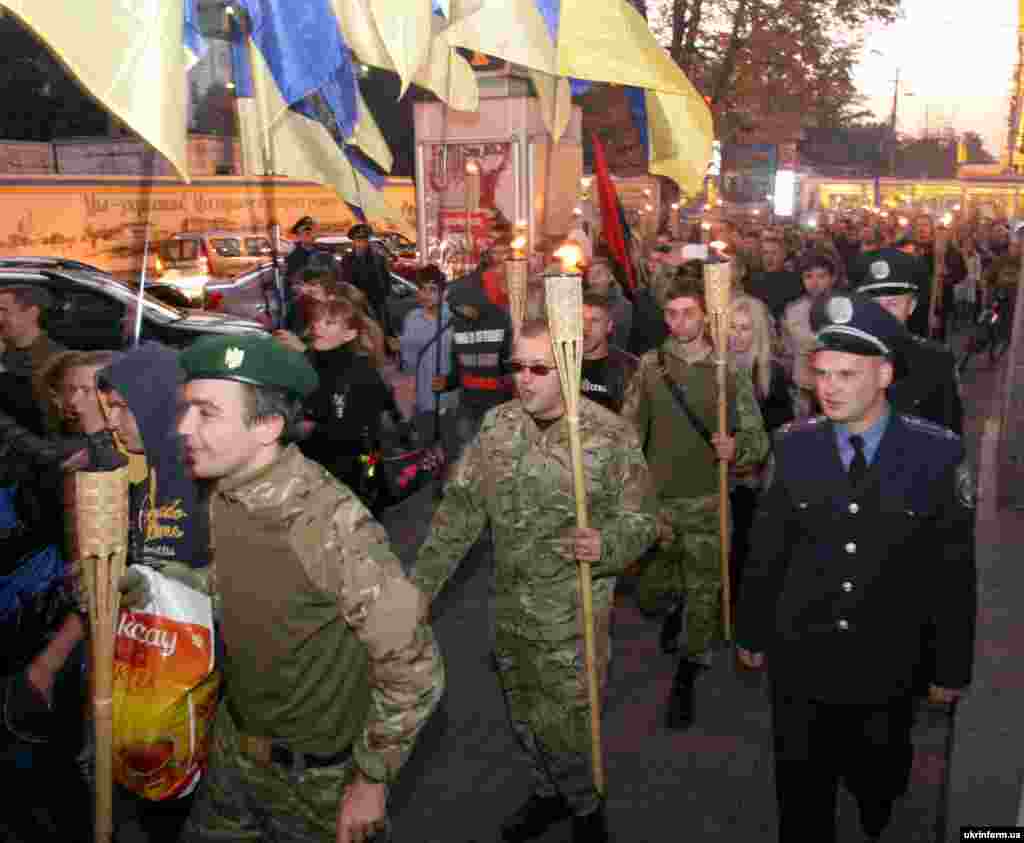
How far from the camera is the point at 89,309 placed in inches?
477

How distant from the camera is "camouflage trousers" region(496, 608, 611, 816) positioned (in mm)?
4031

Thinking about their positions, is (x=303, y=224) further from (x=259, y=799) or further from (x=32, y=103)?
(x=32, y=103)

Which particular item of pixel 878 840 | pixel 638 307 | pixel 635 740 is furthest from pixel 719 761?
pixel 638 307

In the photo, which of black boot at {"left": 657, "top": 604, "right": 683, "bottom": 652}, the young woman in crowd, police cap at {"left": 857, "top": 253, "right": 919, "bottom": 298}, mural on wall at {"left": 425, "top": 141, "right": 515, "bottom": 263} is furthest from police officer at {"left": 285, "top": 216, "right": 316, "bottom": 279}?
police cap at {"left": 857, "top": 253, "right": 919, "bottom": 298}

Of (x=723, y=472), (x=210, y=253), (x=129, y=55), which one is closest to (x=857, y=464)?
(x=723, y=472)

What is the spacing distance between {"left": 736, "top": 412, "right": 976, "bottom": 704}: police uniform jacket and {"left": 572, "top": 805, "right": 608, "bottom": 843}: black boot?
95cm

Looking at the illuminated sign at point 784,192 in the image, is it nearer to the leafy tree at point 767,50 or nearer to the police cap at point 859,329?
the leafy tree at point 767,50

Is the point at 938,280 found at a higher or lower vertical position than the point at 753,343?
lower

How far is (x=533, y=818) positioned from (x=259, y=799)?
1.55 metres

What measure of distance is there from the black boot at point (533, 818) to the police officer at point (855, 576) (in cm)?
93

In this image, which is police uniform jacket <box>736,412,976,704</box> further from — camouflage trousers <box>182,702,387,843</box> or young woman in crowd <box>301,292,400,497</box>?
young woman in crowd <box>301,292,400,497</box>

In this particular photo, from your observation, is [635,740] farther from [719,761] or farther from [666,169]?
[666,169]

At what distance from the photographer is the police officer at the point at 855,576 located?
11.7 ft

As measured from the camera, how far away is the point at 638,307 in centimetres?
913
